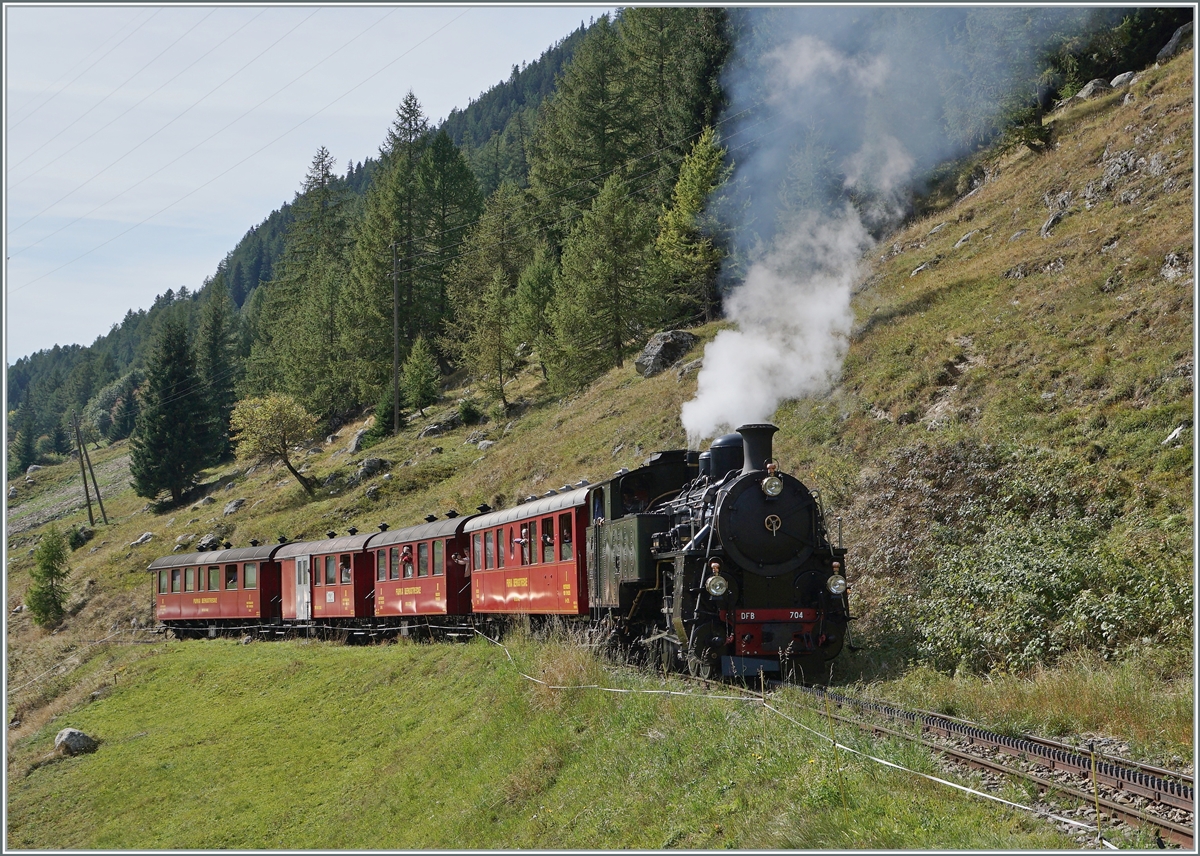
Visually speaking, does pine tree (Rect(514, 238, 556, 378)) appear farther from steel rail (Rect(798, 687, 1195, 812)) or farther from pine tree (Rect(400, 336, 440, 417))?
steel rail (Rect(798, 687, 1195, 812))

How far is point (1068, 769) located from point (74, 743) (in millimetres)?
19561

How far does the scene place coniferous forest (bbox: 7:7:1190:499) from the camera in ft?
121

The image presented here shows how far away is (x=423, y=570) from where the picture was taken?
24.6 metres

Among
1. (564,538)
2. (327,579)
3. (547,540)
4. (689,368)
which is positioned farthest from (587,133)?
(564,538)

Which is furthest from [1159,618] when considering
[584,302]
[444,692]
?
[584,302]

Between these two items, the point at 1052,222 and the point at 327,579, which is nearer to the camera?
the point at 1052,222

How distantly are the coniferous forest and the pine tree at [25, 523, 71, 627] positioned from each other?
19.0 metres

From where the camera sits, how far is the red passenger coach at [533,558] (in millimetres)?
16406

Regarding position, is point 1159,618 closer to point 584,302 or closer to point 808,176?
point 808,176

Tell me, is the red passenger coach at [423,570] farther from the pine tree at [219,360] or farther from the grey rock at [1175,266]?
the pine tree at [219,360]

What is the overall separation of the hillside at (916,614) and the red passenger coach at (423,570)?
1.59 meters

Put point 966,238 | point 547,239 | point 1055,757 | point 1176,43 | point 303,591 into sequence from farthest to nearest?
point 547,239 → point 1176,43 → point 303,591 → point 966,238 → point 1055,757

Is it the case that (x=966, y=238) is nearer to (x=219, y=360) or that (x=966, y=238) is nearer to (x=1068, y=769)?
(x=1068, y=769)

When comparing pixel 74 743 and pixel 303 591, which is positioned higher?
pixel 303 591
